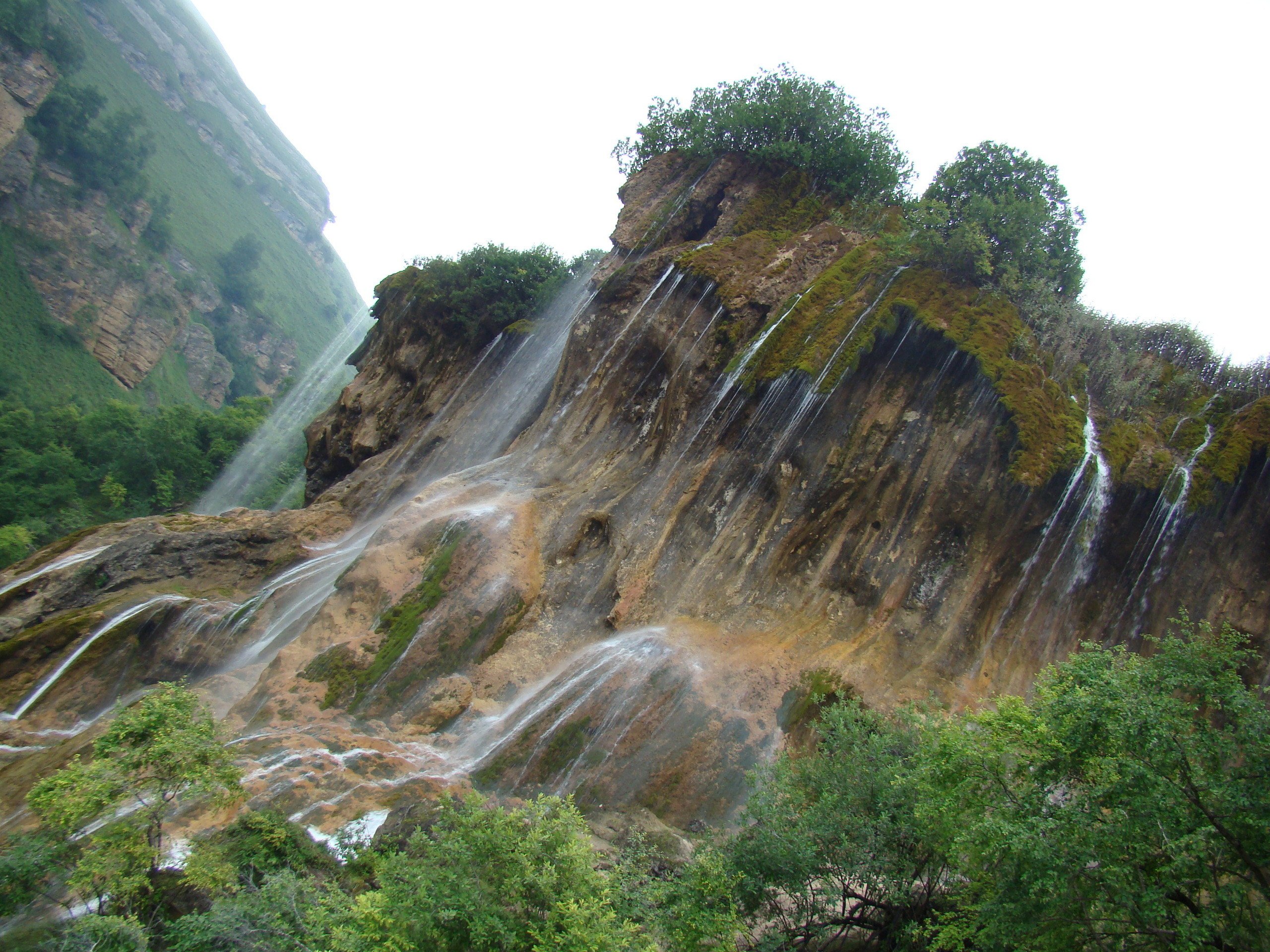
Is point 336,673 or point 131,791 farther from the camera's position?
point 336,673

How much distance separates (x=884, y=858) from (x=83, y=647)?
21816 millimetres

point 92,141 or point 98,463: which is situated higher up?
point 92,141

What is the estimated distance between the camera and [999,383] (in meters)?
17.8

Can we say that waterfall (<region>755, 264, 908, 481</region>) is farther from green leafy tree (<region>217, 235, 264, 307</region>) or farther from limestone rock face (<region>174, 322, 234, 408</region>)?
green leafy tree (<region>217, 235, 264, 307</region>)

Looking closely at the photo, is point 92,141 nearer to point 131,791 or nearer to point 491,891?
point 131,791

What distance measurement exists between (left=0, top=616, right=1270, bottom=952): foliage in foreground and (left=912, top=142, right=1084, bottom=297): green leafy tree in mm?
14329

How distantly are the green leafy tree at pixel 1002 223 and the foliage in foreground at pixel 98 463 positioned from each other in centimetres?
4753

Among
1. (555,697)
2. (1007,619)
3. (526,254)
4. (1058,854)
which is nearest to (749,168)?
(526,254)

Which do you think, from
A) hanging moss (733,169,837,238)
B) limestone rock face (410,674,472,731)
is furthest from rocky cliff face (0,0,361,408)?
limestone rock face (410,674,472,731)

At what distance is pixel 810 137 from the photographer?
98.3ft

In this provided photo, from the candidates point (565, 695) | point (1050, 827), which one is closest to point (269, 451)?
point (565, 695)

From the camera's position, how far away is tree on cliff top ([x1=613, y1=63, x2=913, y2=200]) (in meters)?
29.1

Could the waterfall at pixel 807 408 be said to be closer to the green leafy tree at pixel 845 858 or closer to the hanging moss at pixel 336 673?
the green leafy tree at pixel 845 858

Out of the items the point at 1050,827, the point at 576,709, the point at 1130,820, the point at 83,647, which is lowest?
the point at 83,647
